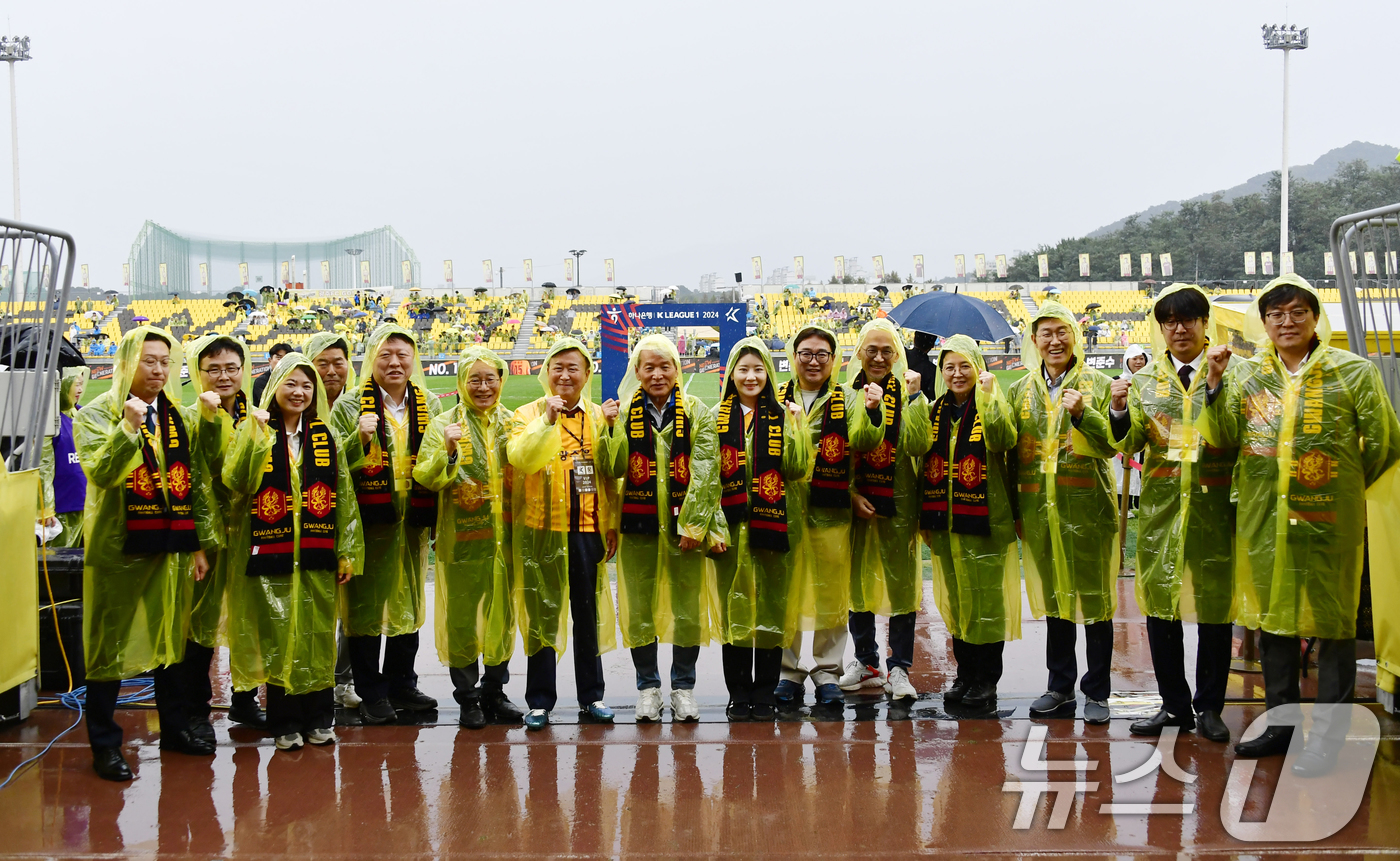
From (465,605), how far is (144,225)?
3001 inches

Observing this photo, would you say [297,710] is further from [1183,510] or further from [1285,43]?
[1285,43]

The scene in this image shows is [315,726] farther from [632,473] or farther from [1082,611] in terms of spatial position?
[1082,611]

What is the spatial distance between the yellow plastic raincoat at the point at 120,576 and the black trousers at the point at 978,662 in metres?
3.34

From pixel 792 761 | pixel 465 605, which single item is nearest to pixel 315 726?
pixel 465 605

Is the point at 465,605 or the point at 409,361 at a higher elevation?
the point at 409,361

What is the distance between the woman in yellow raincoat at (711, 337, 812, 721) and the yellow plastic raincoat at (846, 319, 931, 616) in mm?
435

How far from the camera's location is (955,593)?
4.46 meters

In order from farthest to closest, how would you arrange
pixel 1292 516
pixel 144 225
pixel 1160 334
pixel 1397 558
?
1. pixel 144 225
2. pixel 1160 334
3. pixel 1397 558
4. pixel 1292 516

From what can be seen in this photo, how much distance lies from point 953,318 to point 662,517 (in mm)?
2187

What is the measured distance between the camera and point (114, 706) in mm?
3871

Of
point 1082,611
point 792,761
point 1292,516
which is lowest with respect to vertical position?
point 792,761

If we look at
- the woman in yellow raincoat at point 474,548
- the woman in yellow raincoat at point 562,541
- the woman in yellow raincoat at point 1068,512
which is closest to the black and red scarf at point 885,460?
the woman in yellow raincoat at point 1068,512

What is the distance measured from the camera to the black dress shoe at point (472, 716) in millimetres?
4238

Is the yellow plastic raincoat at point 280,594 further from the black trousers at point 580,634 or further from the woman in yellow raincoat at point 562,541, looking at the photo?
the black trousers at point 580,634
